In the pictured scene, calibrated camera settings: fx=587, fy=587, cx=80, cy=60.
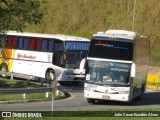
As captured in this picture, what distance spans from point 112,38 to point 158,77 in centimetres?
2154

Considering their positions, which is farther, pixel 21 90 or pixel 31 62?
pixel 31 62

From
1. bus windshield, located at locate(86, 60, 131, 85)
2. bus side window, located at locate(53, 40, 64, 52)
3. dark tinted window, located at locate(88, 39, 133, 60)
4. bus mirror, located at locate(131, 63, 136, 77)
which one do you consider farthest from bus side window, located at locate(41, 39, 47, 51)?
bus mirror, located at locate(131, 63, 136, 77)

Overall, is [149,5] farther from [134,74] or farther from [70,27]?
[134,74]

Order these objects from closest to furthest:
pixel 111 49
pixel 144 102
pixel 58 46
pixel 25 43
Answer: pixel 111 49 < pixel 144 102 < pixel 58 46 < pixel 25 43

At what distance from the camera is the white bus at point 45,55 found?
4012cm

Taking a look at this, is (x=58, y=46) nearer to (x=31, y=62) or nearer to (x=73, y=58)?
(x=73, y=58)

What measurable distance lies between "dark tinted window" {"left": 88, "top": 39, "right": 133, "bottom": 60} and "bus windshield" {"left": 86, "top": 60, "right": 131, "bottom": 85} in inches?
14.5

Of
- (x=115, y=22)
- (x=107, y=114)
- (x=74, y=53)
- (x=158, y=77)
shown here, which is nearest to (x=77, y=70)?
(x=74, y=53)

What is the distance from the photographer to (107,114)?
20.5 metres

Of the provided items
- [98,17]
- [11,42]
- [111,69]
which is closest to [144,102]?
[111,69]

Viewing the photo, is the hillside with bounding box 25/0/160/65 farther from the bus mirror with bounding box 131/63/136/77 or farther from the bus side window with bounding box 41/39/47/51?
the bus mirror with bounding box 131/63/136/77

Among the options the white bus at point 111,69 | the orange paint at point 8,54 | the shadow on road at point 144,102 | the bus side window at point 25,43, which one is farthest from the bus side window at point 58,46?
the white bus at point 111,69

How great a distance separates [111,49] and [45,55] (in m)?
13.9

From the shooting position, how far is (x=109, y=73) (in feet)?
90.7
